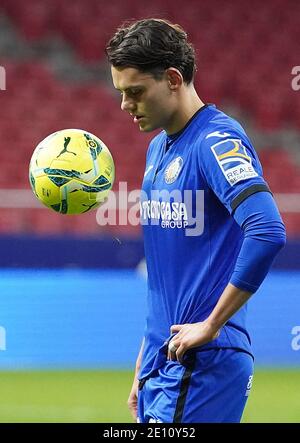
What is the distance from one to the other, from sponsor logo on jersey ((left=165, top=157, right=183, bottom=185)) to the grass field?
2894 mm

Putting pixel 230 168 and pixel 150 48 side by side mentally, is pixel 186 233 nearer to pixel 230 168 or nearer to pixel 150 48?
pixel 230 168

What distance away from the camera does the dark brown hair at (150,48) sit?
9.61 feet

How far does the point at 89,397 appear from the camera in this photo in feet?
21.2

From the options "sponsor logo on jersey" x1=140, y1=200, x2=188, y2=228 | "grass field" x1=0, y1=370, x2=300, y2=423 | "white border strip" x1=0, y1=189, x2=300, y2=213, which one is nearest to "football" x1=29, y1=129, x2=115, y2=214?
"sponsor logo on jersey" x1=140, y1=200, x2=188, y2=228

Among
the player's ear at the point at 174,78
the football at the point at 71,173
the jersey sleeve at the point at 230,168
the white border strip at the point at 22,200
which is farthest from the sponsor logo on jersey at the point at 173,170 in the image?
the white border strip at the point at 22,200

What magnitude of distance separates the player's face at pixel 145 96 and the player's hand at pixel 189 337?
2.14ft

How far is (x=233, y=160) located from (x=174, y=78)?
1.35 feet

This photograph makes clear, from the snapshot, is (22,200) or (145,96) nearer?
(145,96)

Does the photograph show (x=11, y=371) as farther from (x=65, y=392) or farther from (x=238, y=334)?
(x=238, y=334)

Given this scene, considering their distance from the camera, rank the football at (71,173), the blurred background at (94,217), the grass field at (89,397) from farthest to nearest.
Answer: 1. the blurred background at (94,217)
2. the grass field at (89,397)
3. the football at (71,173)

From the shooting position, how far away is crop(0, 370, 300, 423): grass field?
5.76m

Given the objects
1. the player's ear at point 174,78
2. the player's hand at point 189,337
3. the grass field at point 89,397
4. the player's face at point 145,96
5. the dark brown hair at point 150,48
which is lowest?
the grass field at point 89,397

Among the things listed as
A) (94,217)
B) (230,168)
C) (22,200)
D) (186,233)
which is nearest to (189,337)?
(186,233)

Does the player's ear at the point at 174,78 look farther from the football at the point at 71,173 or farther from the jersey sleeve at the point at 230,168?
the football at the point at 71,173
